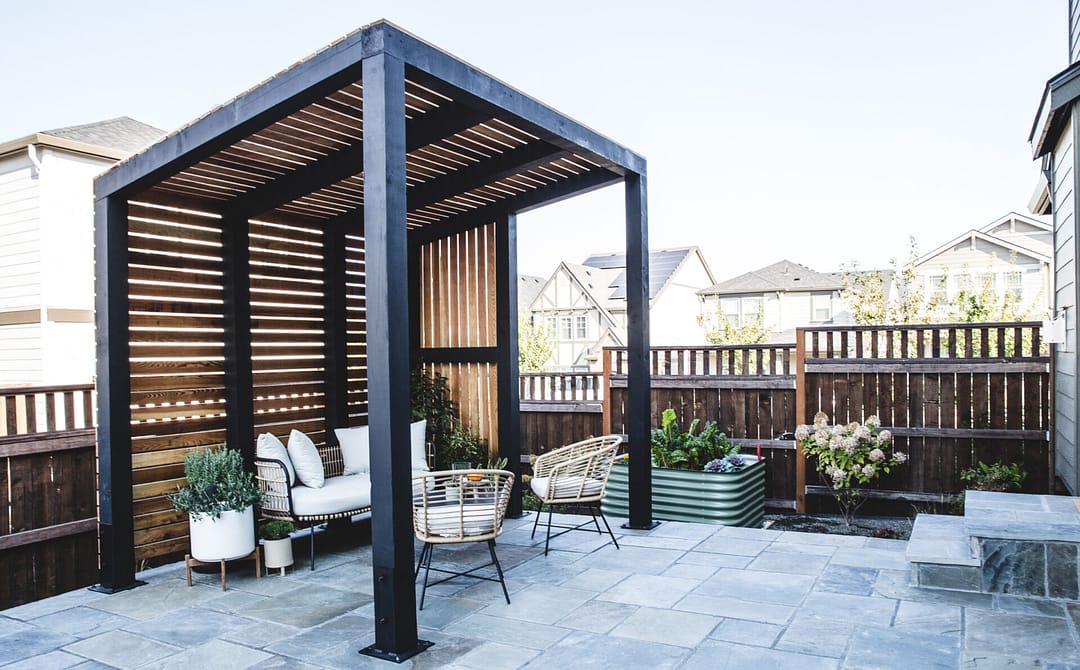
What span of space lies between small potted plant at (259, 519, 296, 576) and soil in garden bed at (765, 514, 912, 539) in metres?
4.10

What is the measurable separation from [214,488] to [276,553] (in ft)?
1.93

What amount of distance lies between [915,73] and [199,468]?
68.6 feet

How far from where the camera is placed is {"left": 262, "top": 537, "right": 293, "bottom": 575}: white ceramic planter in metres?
4.52

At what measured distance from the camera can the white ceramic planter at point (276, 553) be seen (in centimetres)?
452

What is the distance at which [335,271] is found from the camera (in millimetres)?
6051

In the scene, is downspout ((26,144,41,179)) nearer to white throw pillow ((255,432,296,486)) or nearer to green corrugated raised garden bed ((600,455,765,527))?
white throw pillow ((255,432,296,486))

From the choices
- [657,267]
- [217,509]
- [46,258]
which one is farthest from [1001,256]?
[46,258]

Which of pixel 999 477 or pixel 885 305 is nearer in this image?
pixel 999 477

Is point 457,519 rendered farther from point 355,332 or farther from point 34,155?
point 34,155

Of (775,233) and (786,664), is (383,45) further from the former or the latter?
(775,233)

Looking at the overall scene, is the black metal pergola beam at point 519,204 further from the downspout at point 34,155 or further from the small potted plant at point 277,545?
the downspout at point 34,155

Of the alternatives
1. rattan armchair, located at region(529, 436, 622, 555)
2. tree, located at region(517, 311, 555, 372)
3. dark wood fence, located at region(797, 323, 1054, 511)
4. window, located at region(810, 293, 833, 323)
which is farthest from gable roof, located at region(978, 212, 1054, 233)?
rattan armchair, located at region(529, 436, 622, 555)

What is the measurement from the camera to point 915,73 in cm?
1925

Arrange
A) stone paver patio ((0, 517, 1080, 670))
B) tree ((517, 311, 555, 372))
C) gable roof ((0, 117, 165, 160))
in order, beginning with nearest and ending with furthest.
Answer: stone paver patio ((0, 517, 1080, 670)), gable roof ((0, 117, 165, 160)), tree ((517, 311, 555, 372))
